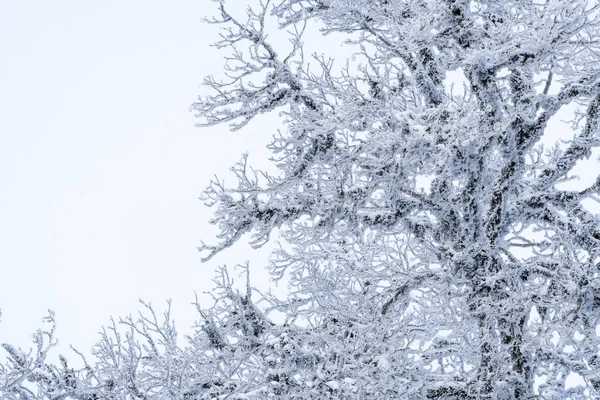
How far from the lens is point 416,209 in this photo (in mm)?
6160

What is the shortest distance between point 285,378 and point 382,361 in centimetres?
82

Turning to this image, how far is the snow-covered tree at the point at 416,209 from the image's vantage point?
507 cm

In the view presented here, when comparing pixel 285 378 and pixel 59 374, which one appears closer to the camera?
pixel 285 378

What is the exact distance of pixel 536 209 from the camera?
19.9ft

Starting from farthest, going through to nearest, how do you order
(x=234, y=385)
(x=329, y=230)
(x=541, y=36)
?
(x=329, y=230) → (x=234, y=385) → (x=541, y=36)

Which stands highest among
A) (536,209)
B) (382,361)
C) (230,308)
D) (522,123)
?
(522,123)

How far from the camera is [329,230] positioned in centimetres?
596

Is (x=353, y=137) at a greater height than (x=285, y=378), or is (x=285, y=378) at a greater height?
(x=353, y=137)

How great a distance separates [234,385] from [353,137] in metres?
2.46

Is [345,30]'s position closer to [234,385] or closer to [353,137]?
[353,137]

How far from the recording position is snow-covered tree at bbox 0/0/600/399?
507 cm

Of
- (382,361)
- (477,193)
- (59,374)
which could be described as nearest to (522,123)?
(477,193)

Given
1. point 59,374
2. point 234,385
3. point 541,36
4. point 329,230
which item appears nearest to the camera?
point 541,36

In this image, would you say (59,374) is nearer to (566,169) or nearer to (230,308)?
(230,308)
